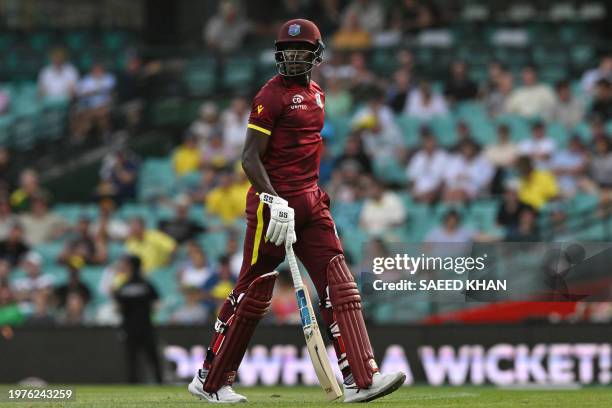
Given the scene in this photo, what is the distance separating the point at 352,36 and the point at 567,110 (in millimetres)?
3621

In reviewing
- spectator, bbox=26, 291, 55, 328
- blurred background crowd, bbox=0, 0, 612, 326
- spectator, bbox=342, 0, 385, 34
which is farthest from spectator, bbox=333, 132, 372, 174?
spectator, bbox=26, 291, 55, 328

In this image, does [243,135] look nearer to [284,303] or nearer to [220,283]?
[220,283]

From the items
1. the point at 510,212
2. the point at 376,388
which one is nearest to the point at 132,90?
the point at 510,212

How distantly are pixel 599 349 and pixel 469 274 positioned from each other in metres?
6.02

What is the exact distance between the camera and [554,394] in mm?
10680

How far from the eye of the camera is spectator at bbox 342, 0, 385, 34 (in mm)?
20922

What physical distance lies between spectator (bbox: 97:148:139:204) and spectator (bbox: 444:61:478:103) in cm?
434

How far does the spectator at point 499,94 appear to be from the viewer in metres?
18.8

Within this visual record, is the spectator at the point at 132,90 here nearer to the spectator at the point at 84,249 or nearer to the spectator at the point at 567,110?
the spectator at the point at 84,249

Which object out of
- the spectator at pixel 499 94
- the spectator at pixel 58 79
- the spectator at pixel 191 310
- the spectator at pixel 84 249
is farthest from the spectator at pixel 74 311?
the spectator at pixel 499 94

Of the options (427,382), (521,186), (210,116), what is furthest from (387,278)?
(210,116)

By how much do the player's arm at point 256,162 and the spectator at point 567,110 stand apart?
10.4 meters

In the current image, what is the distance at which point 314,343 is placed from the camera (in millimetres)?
8891

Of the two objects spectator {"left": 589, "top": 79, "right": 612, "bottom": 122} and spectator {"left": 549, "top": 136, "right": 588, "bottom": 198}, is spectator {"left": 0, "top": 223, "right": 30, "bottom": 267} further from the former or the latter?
spectator {"left": 589, "top": 79, "right": 612, "bottom": 122}
